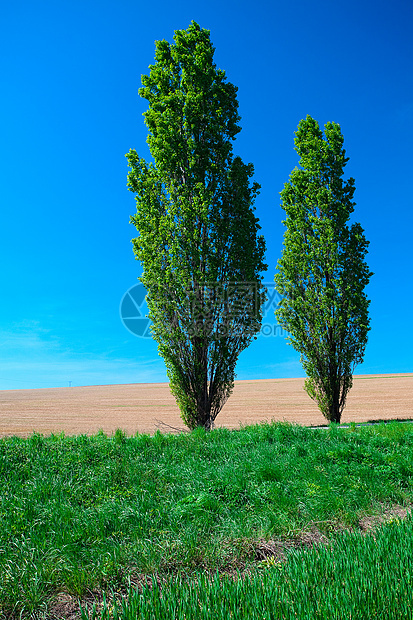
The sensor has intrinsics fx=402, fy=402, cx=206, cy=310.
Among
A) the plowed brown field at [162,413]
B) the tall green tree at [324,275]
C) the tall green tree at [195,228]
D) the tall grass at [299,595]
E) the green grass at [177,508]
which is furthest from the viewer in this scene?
the plowed brown field at [162,413]

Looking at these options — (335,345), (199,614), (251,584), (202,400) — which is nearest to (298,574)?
(251,584)

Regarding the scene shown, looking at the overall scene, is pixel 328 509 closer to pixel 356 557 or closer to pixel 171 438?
pixel 356 557

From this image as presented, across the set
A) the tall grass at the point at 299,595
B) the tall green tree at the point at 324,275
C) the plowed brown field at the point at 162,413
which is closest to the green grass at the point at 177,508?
the tall grass at the point at 299,595

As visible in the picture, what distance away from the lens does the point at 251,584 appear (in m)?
3.71

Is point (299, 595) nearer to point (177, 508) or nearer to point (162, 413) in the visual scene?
point (177, 508)

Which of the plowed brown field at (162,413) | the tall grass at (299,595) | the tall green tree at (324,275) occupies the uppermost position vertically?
the tall green tree at (324,275)

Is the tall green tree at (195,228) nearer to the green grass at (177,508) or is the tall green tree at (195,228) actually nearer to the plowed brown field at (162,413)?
the plowed brown field at (162,413)

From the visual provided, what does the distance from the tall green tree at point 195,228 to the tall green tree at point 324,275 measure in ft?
11.7

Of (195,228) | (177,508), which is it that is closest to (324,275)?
(195,228)

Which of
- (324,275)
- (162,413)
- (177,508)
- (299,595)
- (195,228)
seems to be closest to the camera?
(299,595)

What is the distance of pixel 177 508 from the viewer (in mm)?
5676

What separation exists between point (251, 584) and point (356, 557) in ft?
3.88

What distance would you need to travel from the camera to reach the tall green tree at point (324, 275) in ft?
59.2

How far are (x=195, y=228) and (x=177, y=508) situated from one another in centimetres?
1040
